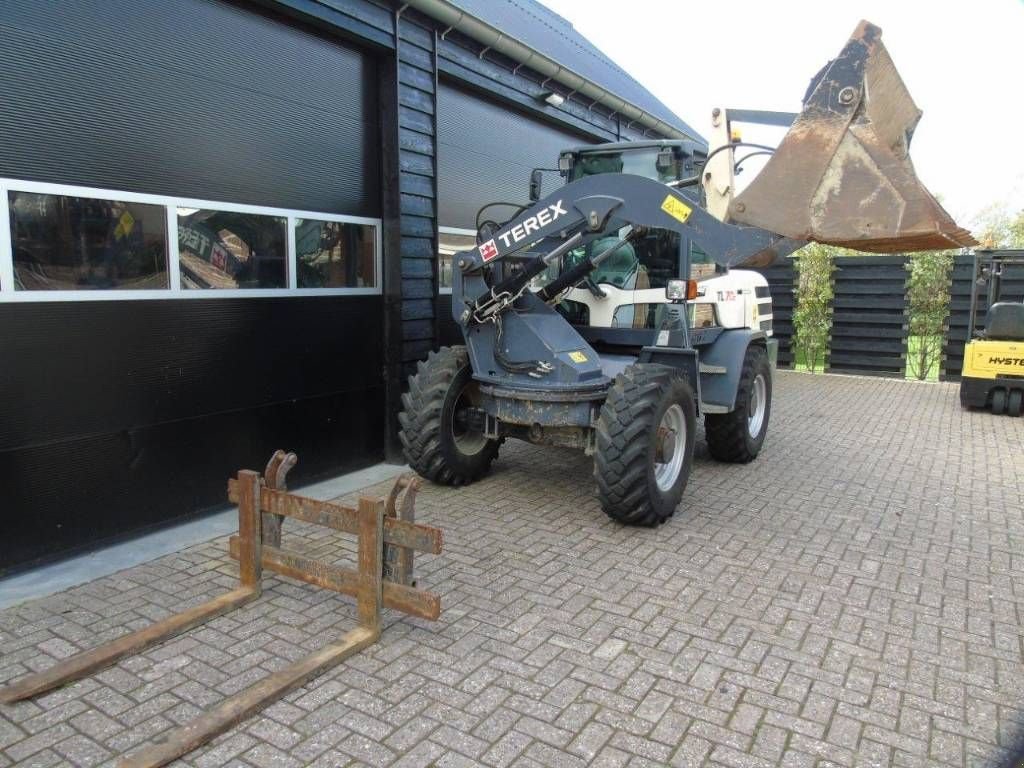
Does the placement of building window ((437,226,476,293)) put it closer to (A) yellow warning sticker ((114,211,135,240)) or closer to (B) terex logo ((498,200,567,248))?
(B) terex logo ((498,200,567,248))

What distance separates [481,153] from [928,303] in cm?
871

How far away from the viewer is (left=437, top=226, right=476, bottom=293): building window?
755 cm

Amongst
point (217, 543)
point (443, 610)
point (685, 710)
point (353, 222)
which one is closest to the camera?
point (685, 710)

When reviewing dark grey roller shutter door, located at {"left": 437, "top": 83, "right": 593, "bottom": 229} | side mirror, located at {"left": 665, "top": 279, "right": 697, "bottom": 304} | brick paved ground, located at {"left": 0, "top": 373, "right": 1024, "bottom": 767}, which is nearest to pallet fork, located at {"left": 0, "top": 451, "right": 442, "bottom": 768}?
brick paved ground, located at {"left": 0, "top": 373, "right": 1024, "bottom": 767}

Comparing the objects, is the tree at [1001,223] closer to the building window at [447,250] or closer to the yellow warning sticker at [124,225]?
the building window at [447,250]

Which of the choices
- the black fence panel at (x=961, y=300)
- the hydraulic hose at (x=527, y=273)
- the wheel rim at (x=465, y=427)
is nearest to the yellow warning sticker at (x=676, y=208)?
the hydraulic hose at (x=527, y=273)

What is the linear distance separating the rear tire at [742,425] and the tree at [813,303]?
688 cm

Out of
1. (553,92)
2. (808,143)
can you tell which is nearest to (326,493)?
(808,143)

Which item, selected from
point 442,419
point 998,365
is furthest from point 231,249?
point 998,365

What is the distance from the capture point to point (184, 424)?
508cm

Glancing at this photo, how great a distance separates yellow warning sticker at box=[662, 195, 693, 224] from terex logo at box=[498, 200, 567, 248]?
70 cm

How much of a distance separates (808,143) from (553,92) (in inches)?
229

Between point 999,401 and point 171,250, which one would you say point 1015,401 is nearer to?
point 999,401

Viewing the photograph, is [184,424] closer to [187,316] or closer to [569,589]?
[187,316]
